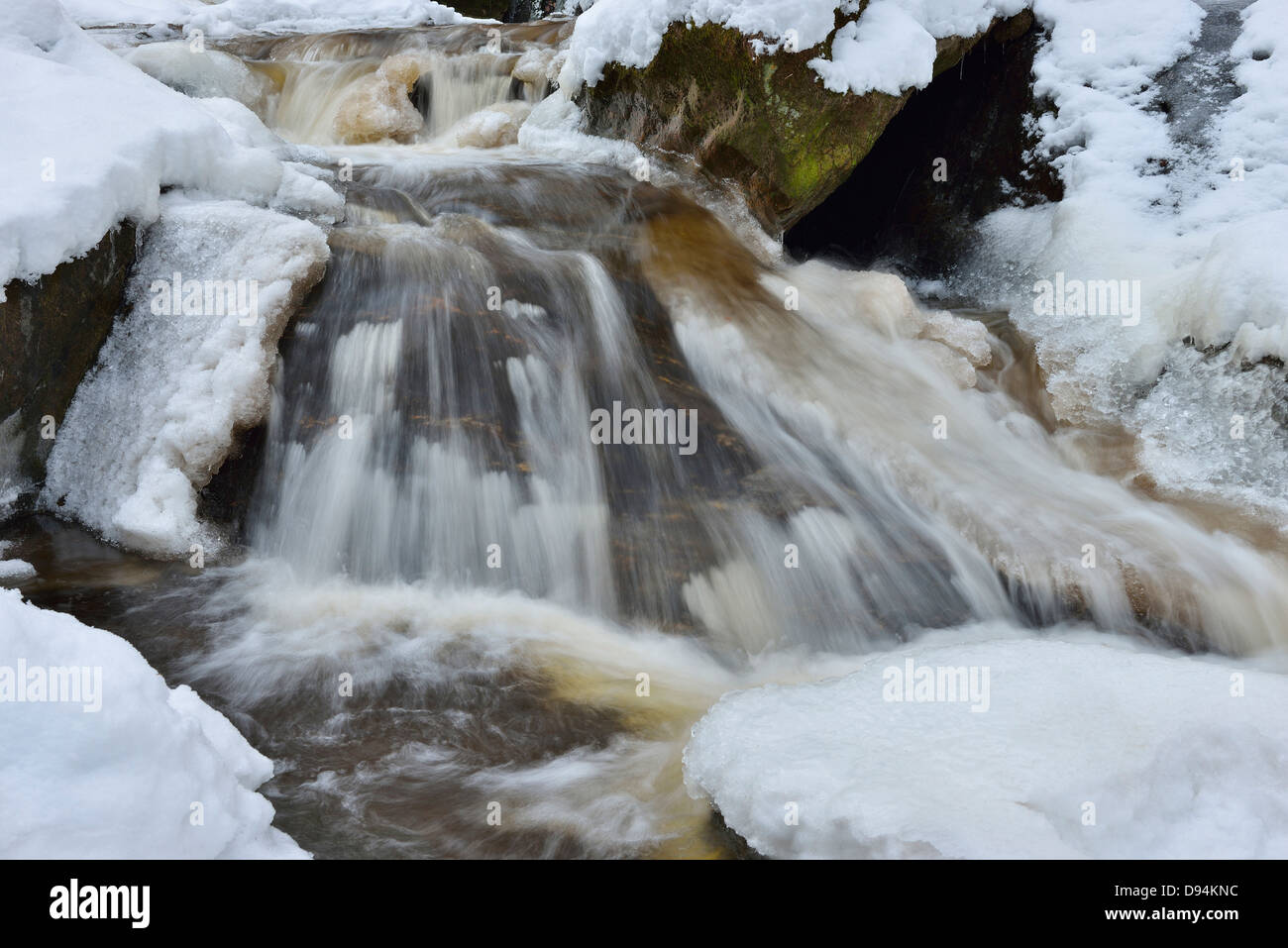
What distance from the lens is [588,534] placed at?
4.35 meters

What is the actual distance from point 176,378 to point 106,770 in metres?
2.98

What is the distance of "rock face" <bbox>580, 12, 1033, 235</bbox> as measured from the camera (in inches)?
257

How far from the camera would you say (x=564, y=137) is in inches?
297

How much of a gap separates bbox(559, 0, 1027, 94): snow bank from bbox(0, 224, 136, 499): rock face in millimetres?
4060

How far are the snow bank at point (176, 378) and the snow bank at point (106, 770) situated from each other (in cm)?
218

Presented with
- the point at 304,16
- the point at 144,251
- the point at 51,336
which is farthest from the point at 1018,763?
the point at 304,16

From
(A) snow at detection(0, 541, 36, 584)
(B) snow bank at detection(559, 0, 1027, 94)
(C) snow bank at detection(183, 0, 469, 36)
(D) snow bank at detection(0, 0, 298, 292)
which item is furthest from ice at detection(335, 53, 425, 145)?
(A) snow at detection(0, 541, 36, 584)

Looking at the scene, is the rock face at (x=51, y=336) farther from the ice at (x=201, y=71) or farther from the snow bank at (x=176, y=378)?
the ice at (x=201, y=71)

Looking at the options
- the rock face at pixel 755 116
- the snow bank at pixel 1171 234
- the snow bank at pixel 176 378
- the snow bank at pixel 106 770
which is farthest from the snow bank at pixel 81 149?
the snow bank at pixel 1171 234

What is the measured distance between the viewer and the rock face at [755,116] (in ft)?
21.4

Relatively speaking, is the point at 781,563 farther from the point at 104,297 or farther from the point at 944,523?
the point at 104,297

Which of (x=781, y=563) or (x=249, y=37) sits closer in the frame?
(x=781, y=563)

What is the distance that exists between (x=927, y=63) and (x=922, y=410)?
9.98ft

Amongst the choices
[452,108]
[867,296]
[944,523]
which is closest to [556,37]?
[452,108]
